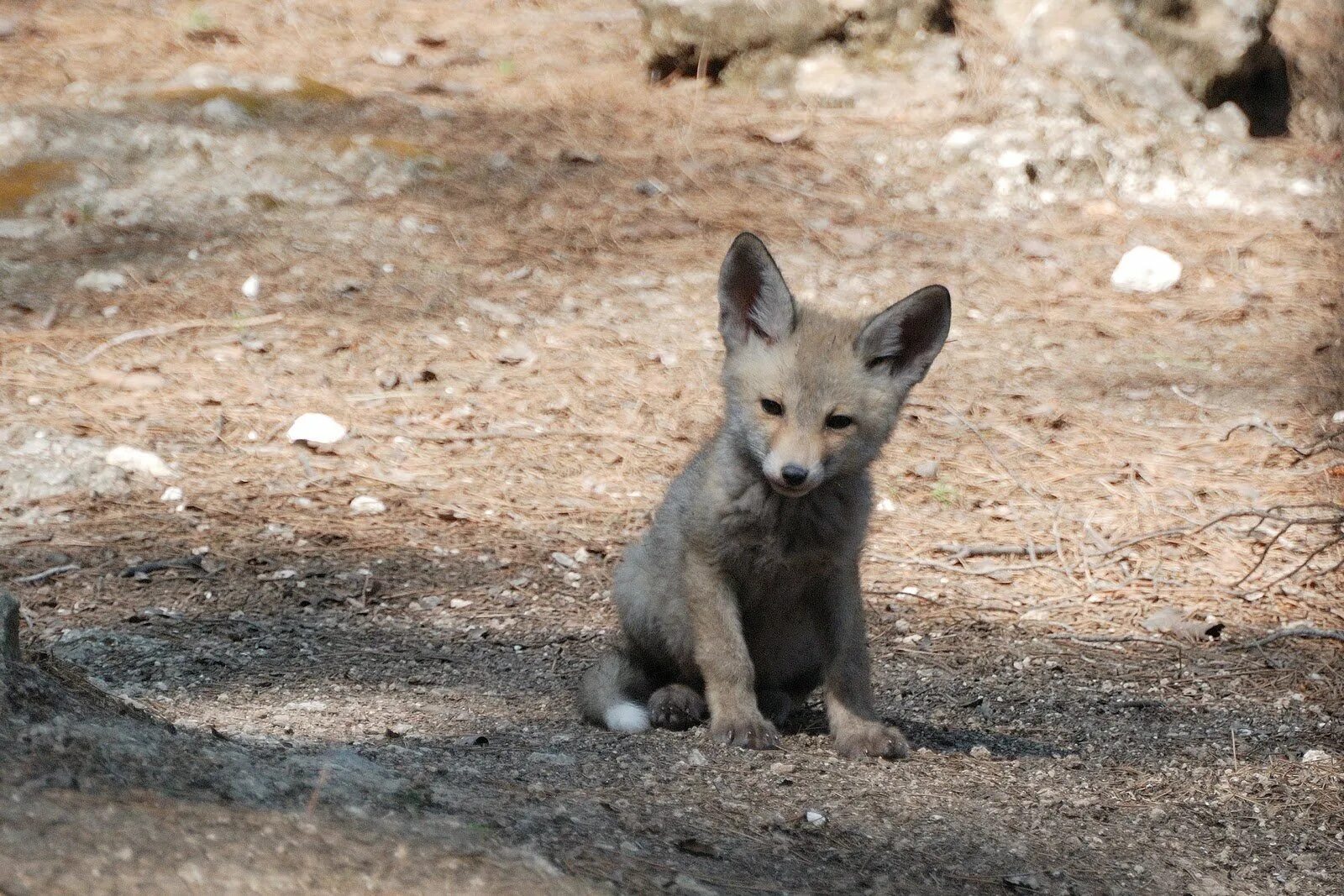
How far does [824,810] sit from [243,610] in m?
2.45

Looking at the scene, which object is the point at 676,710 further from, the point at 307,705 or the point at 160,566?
the point at 160,566

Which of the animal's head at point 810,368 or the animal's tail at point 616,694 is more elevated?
the animal's head at point 810,368

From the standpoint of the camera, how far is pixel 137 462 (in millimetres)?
5645

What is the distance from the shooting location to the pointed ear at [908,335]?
148 inches

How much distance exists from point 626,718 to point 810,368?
1.11 metres

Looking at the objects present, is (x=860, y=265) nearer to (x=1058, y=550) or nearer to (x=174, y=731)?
(x=1058, y=550)

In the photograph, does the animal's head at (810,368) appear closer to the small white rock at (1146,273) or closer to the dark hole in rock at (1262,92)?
the small white rock at (1146,273)

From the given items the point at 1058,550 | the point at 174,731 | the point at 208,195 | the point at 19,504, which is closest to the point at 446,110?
the point at 208,195

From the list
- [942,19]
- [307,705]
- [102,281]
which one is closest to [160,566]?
[307,705]

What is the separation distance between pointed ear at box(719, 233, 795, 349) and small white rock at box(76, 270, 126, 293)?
4378 millimetres

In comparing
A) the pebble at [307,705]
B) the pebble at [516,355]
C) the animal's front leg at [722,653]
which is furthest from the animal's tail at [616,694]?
the pebble at [516,355]

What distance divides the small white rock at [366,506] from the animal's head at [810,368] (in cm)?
221

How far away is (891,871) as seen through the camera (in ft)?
9.41

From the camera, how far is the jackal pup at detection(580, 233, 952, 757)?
12.0 ft
